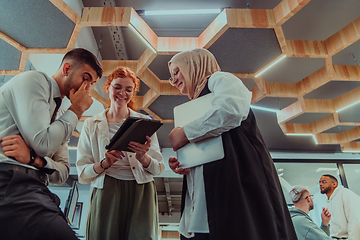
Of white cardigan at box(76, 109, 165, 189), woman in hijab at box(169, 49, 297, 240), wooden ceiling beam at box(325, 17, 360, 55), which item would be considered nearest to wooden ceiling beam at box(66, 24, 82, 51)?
white cardigan at box(76, 109, 165, 189)

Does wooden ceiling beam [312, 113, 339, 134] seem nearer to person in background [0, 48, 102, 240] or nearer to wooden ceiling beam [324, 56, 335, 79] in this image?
wooden ceiling beam [324, 56, 335, 79]

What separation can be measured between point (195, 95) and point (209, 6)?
→ 254 centimetres

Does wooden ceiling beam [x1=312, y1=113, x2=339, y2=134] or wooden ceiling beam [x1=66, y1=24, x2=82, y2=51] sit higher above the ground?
wooden ceiling beam [x1=66, y1=24, x2=82, y2=51]

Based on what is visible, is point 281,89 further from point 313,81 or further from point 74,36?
point 74,36

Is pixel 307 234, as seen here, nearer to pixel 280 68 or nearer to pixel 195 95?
pixel 195 95

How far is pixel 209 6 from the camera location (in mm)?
3568

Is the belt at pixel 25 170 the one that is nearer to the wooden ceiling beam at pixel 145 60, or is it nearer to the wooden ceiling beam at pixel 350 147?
the wooden ceiling beam at pixel 145 60

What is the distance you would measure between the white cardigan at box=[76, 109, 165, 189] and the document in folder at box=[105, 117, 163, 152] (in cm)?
27

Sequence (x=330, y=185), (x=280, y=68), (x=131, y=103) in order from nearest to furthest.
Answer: (x=131, y=103) < (x=280, y=68) < (x=330, y=185)

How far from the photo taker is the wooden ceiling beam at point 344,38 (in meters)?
3.39

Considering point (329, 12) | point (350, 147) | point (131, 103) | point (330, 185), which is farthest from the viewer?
point (350, 147)

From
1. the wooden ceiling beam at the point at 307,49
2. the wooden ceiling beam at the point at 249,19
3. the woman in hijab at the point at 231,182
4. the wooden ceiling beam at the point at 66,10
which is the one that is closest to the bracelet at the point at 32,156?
the woman in hijab at the point at 231,182

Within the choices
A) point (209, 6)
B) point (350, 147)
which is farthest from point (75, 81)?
point (350, 147)

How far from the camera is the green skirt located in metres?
1.48
